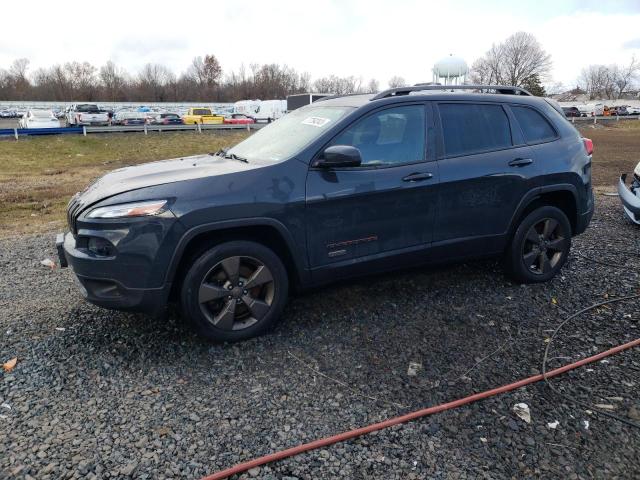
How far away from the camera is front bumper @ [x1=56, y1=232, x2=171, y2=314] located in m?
3.21

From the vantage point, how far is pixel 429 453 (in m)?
2.52

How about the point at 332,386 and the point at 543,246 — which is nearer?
the point at 332,386

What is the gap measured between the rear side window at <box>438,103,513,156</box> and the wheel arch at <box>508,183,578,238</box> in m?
0.54

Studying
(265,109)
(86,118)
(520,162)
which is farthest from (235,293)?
(265,109)

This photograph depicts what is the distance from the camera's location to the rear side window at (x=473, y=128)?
416cm

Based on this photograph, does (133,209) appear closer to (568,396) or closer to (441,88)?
(441,88)

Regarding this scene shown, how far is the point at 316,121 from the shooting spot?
409 cm

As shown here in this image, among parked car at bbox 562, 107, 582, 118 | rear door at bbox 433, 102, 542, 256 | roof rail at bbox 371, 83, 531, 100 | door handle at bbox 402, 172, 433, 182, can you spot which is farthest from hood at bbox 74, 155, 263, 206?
parked car at bbox 562, 107, 582, 118

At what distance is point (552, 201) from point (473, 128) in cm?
121

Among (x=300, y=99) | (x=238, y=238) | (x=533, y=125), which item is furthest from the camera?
(x=300, y=99)

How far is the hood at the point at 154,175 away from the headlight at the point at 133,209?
0.15m

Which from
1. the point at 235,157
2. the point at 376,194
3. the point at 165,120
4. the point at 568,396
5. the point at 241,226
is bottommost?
the point at 568,396

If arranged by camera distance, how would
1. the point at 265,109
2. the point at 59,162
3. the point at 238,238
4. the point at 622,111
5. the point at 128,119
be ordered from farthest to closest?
1. the point at 622,111
2. the point at 265,109
3. the point at 128,119
4. the point at 59,162
5. the point at 238,238

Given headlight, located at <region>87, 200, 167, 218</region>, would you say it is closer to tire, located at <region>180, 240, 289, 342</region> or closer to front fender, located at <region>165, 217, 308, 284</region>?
front fender, located at <region>165, 217, 308, 284</region>
